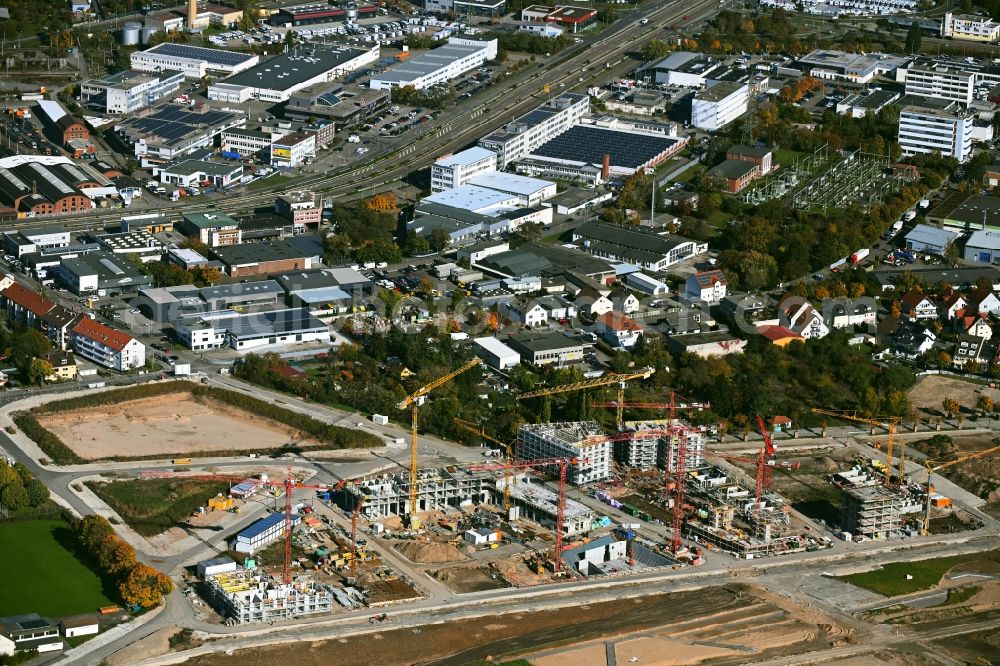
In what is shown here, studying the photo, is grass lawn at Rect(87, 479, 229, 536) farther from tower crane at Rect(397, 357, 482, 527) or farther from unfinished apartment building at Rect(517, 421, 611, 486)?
unfinished apartment building at Rect(517, 421, 611, 486)

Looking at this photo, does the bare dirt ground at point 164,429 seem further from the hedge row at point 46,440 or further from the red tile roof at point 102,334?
the red tile roof at point 102,334

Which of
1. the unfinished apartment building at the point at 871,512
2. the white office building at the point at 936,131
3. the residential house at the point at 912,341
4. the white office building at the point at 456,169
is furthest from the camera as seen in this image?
the white office building at the point at 936,131

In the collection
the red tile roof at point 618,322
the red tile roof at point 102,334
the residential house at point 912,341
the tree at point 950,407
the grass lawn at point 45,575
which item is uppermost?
the red tile roof at point 102,334

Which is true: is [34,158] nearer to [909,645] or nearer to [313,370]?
[313,370]

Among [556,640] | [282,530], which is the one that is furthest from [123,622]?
[556,640]

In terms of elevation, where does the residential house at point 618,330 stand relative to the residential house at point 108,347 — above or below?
below

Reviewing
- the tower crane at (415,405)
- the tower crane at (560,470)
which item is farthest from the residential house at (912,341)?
the tower crane at (560,470)
